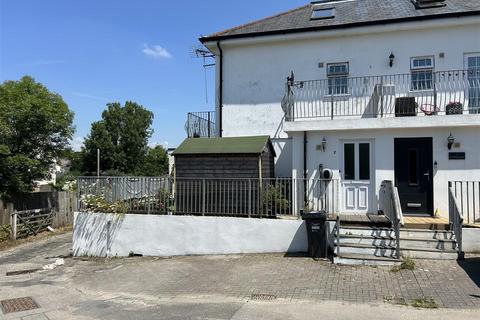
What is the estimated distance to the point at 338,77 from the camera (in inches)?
567

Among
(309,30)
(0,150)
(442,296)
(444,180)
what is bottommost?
(442,296)

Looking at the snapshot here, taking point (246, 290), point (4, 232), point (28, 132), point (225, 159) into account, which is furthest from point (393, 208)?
point (28, 132)

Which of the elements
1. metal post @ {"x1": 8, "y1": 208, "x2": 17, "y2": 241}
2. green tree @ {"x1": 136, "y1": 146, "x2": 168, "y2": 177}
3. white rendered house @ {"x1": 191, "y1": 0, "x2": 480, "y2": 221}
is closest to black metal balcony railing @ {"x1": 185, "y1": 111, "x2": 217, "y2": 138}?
white rendered house @ {"x1": 191, "y1": 0, "x2": 480, "y2": 221}

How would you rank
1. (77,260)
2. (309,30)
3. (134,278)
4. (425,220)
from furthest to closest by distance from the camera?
(309,30) → (77,260) → (425,220) → (134,278)

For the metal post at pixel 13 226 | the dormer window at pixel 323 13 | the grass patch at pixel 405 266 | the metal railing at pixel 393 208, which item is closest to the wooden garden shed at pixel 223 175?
the metal railing at pixel 393 208

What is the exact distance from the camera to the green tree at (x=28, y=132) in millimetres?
19188

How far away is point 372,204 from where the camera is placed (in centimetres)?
1210

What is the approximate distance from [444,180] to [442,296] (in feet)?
17.5

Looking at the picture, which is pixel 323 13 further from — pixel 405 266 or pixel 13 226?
pixel 13 226

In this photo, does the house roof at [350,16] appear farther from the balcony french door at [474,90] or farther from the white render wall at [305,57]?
the balcony french door at [474,90]

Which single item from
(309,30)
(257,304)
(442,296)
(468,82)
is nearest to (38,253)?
(257,304)

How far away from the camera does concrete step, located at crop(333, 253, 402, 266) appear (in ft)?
30.6

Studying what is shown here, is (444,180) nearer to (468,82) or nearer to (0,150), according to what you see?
(468,82)

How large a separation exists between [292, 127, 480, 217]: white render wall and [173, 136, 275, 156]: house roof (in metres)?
1.15
